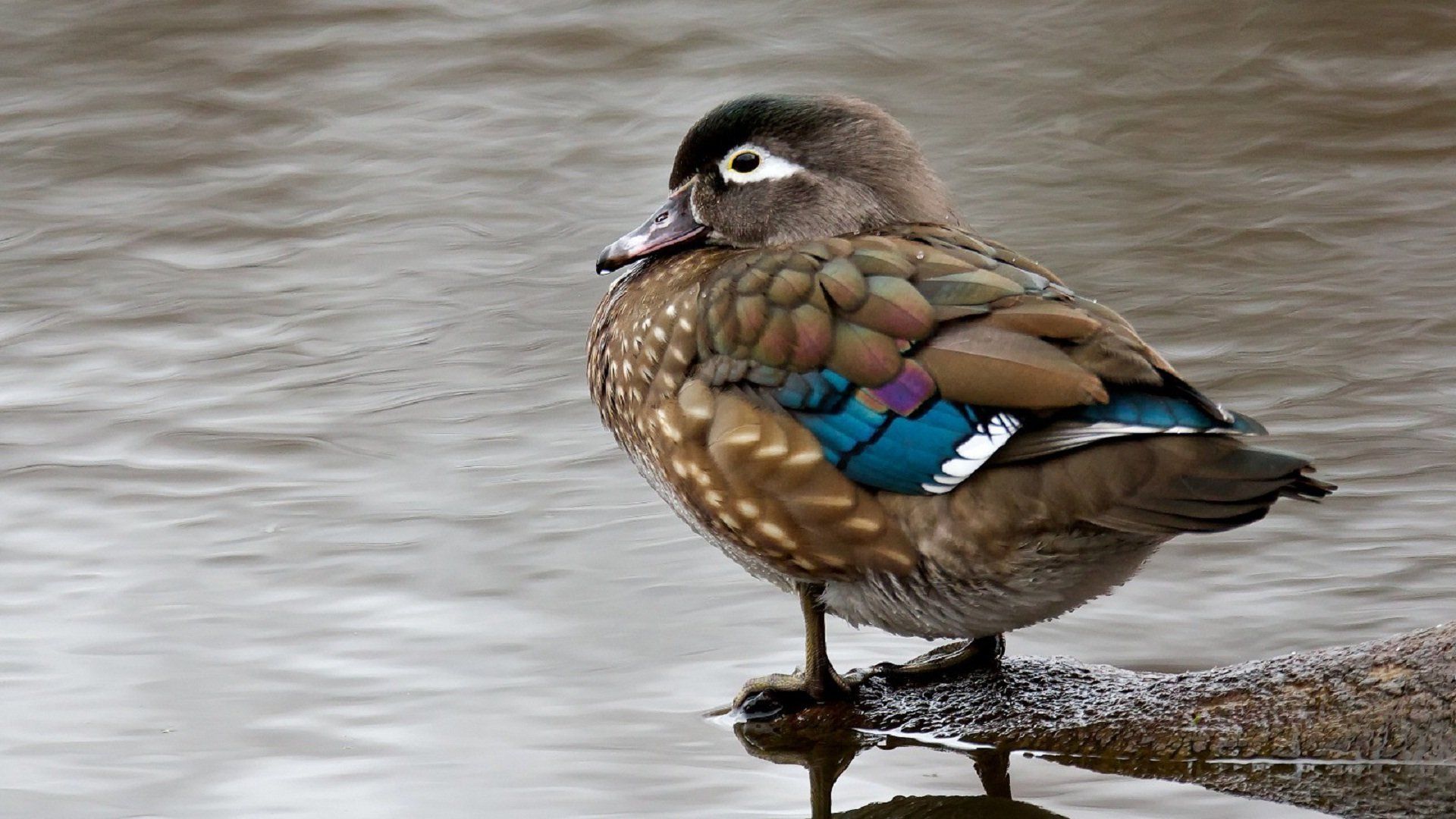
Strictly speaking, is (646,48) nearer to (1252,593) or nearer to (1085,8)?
(1085,8)

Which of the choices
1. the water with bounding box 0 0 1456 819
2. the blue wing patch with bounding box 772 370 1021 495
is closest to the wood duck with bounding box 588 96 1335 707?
the blue wing patch with bounding box 772 370 1021 495

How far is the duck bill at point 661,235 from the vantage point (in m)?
5.30

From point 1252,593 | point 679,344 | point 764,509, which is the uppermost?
point 679,344

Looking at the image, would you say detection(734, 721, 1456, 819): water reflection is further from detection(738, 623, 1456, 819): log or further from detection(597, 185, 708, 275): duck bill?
detection(597, 185, 708, 275): duck bill

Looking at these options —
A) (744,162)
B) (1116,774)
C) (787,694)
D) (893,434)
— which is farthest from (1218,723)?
(744,162)

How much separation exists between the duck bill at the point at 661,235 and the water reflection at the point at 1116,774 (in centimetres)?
135

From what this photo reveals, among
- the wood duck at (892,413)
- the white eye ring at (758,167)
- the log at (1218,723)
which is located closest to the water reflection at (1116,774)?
the log at (1218,723)

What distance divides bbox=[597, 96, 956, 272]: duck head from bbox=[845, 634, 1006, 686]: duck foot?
3.75 feet

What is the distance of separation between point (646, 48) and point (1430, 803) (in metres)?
7.92

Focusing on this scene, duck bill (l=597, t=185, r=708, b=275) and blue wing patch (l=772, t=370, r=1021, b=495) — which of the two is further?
duck bill (l=597, t=185, r=708, b=275)

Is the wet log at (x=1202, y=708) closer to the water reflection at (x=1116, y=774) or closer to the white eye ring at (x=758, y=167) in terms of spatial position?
the water reflection at (x=1116, y=774)

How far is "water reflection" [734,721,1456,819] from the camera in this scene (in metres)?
4.03

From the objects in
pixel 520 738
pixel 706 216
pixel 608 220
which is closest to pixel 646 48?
pixel 608 220

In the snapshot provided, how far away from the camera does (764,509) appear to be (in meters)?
4.54
